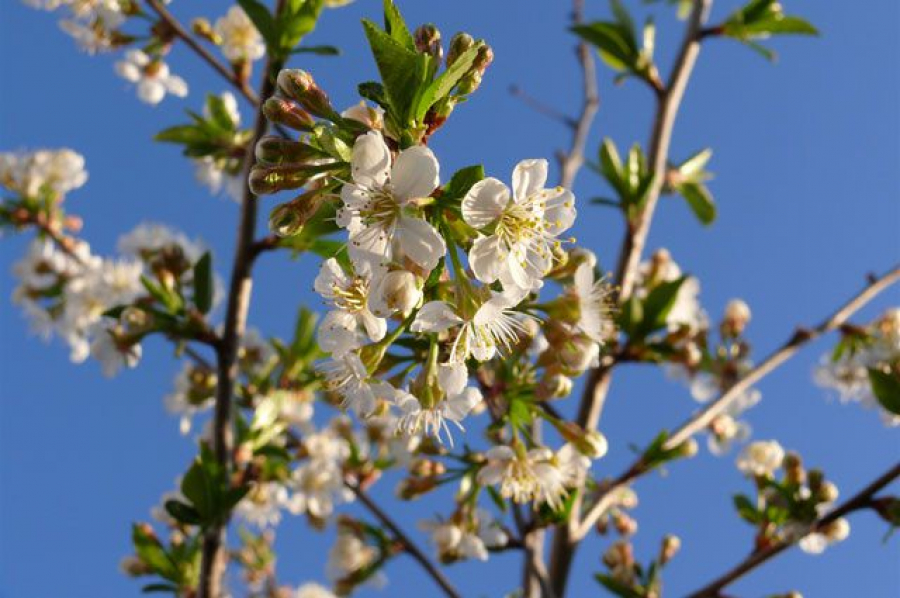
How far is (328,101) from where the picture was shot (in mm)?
1338

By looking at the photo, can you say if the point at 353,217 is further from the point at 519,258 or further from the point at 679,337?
the point at 679,337

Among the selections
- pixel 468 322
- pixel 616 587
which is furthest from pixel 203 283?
pixel 616 587

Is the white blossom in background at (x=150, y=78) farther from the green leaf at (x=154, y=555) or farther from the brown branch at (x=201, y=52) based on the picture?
the green leaf at (x=154, y=555)

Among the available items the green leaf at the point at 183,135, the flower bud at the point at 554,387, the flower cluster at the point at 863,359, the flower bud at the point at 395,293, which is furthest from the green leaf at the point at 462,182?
the green leaf at the point at 183,135

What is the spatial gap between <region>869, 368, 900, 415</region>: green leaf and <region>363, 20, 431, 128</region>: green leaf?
61.4 inches

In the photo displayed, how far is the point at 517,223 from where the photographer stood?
131cm

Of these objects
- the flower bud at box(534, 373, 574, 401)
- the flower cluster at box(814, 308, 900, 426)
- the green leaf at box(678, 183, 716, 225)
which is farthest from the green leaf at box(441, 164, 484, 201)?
the green leaf at box(678, 183, 716, 225)

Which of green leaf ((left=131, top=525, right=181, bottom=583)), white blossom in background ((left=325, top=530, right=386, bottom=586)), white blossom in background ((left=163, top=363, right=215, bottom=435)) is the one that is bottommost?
green leaf ((left=131, top=525, right=181, bottom=583))

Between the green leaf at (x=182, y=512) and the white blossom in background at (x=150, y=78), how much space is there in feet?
7.06

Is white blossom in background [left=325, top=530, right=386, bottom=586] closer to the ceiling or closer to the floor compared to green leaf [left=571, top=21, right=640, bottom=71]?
closer to the floor

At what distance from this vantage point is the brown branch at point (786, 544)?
2.22m

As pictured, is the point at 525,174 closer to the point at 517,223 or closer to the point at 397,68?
the point at 517,223

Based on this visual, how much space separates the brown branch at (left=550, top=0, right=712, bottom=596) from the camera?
253 centimetres

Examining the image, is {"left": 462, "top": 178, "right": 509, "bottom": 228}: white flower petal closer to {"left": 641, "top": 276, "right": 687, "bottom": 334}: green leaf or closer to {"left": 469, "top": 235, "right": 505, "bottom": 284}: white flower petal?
{"left": 469, "top": 235, "right": 505, "bottom": 284}: white flower petal
